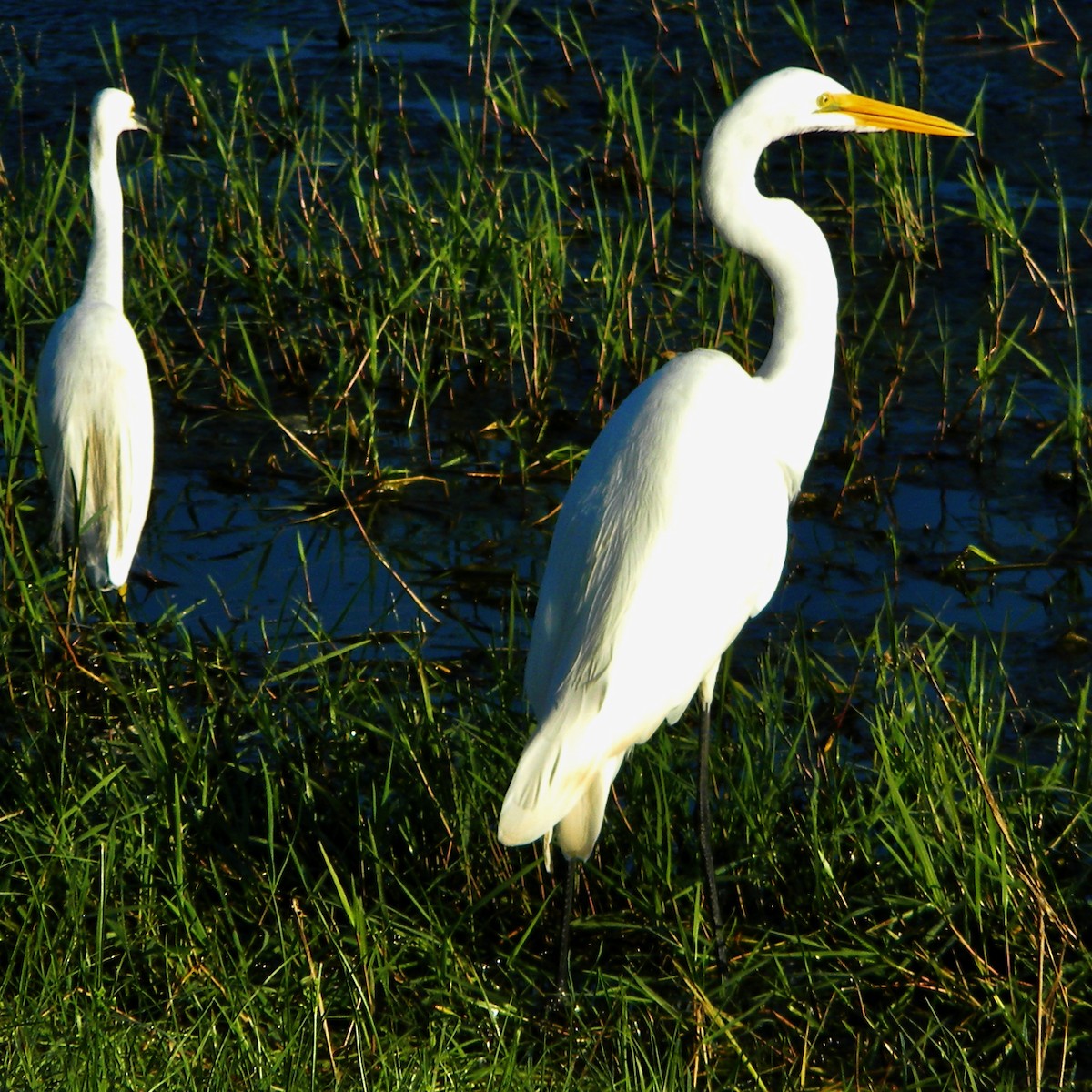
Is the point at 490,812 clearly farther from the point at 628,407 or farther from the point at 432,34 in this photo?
the point at 432,34

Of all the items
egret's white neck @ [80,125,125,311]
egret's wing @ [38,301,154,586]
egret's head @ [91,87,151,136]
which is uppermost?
egret's head @ [91,87,151,136]

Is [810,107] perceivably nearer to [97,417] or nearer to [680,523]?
[680,523]

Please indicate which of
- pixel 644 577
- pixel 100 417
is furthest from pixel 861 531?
pixel 100 417

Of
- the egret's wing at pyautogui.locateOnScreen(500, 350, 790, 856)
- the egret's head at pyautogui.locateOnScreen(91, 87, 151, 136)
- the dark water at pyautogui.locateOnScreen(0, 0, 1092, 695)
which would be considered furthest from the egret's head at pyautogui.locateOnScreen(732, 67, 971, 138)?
the egret's head at pyautogui.locateOnScreen(91, 87, 151, 136)

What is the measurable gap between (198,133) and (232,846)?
4419 mm

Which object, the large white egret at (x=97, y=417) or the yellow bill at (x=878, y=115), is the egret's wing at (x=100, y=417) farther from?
the yellow bill at (x=878, y=115)

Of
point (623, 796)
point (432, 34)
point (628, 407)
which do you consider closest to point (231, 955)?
point (623, 796)

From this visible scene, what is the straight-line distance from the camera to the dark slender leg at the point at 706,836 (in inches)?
107

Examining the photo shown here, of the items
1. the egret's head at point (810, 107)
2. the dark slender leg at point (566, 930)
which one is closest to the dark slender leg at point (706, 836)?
the dark slender leg at point (566, 930)

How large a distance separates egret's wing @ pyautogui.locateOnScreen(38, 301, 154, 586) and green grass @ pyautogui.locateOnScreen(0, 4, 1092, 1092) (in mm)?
190

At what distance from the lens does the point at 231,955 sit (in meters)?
2.68

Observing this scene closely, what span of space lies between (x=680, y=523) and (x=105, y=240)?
2.25m

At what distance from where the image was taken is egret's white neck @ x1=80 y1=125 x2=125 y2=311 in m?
4.26

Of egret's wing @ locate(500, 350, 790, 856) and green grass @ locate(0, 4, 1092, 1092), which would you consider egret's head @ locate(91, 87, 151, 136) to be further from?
egret's wing @ locate(500, 350, 790, 856)
